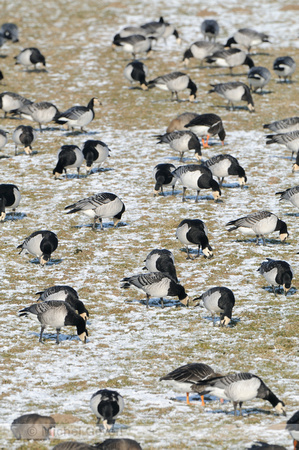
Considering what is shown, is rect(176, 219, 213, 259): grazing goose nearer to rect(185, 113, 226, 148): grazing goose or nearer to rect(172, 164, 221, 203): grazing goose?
rect(172, 164, 221, 203): grazing goose

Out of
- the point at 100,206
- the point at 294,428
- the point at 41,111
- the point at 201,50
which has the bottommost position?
the point at 294,428

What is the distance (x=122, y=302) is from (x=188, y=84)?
16.9 m

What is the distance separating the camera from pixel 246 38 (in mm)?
36531

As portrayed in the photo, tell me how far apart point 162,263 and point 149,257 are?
0.55 meters

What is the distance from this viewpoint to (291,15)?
4356cm

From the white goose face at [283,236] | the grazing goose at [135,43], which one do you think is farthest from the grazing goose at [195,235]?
the grazing goose at [135,43]

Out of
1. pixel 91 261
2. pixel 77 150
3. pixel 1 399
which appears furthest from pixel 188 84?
pixel 1 399

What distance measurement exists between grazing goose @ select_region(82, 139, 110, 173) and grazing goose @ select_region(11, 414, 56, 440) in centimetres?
1382

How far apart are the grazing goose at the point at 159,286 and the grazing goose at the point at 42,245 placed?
Answer: 2933 mm

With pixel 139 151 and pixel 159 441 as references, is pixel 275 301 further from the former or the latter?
pixel 139 151

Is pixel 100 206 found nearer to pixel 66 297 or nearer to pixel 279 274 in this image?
pixel 66 297

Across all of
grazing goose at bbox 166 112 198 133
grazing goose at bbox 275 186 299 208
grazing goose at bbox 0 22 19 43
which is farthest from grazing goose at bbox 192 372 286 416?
grazing goose at bbox 0 22 19 43

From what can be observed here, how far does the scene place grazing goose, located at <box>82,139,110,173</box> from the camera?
2270 centimetres

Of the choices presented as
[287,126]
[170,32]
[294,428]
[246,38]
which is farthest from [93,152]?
[170,32]
